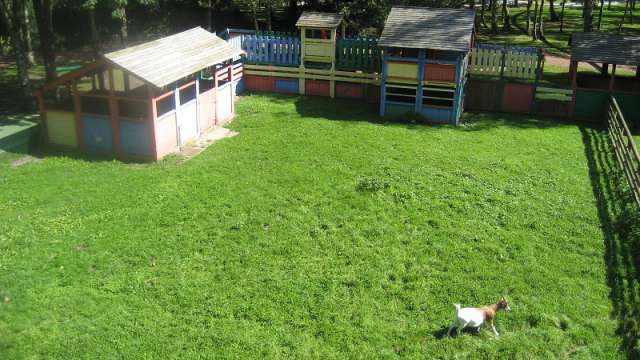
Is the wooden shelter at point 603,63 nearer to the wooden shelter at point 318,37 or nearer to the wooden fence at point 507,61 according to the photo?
the wooden fence at point 507,61

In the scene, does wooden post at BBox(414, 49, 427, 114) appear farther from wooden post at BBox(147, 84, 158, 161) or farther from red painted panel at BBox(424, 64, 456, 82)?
wooden post at BBox(147, 84, 158, 161)

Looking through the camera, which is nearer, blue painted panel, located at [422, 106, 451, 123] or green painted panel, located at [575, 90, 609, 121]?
blue painted panel, located at [422, 106, 451, 123]

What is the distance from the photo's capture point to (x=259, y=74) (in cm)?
2288

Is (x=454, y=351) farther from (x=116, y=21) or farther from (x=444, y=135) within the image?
(x=116, y=21)

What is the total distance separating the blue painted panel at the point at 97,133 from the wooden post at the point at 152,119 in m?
1.20

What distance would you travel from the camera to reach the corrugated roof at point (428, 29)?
61.7 feet

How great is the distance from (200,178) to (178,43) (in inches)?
193

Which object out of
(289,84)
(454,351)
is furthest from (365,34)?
(454,351)

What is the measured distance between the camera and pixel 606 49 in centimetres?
1988

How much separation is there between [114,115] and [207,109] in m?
3.44

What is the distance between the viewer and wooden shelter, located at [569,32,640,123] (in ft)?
64.2

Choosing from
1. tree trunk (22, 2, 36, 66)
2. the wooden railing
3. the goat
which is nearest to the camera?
the goat

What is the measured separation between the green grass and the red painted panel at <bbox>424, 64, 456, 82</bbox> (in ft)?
10.1

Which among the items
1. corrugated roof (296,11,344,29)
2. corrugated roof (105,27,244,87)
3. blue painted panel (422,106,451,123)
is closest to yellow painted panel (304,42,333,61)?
corrugated roof (296,11,344,29)
